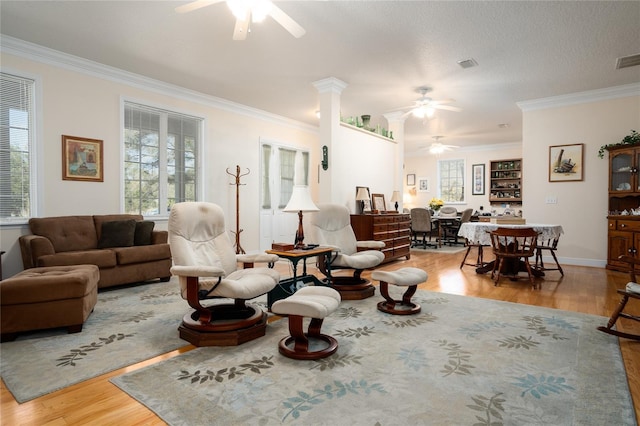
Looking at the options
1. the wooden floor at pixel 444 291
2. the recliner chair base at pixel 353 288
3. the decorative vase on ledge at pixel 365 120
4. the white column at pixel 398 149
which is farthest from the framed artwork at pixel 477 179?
the recliner chair base at pixel 353 288

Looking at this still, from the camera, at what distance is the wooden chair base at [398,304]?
11.0 ft

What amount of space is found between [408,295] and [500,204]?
8398 millimetres

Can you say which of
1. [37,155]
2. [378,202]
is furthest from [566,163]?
[37,155]

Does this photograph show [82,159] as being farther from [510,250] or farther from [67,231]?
[510,250]

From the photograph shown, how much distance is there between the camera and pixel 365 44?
4141 mm

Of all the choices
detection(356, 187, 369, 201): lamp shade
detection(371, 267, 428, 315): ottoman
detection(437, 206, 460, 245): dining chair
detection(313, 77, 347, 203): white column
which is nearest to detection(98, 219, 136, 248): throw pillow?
detection(313, 77, 347, 203): white column

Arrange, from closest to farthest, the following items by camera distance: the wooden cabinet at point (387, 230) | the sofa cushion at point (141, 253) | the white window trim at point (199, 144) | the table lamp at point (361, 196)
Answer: the sofa cushion at point (141, 253)
the white window trim at point (199, 144)
the wooden cabinet at point (387, 230)
the table lamp at point (361, 196)

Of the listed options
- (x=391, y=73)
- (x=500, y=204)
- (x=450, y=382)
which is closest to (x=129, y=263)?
(x=450, y=382)

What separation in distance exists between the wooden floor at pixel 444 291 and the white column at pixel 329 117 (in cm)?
155

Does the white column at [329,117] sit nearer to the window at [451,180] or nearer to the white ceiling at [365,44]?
the white ceiling at [365,44]

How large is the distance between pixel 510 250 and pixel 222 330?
13.1 feet

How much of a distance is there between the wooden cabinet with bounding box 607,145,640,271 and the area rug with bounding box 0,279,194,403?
6166mm

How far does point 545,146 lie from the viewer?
641cm

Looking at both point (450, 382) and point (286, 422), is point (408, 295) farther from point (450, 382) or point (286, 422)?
point (286, 422)
